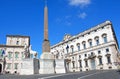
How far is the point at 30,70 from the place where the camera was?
19.6 metres

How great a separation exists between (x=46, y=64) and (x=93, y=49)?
32295mm

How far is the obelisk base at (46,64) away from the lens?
66.7 feet

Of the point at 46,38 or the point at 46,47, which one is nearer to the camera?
the point at 46,47

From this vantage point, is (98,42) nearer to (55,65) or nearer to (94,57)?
(94,57)

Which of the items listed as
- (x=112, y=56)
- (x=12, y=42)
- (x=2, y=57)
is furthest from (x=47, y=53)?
(x=12, y=42)

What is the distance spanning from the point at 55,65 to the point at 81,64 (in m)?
33.4

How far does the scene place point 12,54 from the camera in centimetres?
5481

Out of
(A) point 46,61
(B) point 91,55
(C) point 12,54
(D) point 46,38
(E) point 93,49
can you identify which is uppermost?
(E) point 93,49

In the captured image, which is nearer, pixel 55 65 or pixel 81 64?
pixel 55 65

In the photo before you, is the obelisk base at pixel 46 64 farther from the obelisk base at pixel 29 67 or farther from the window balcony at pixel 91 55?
the window balcony at pixel 91 55

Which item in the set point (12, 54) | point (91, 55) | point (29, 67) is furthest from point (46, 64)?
point (12, 54)

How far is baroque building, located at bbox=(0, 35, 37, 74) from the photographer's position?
2065 inches

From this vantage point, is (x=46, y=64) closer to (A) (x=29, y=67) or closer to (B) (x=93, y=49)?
(A) (x=29, y=67)

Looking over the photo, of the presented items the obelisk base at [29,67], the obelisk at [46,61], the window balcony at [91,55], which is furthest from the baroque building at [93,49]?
the obelisk base at [29,67]
